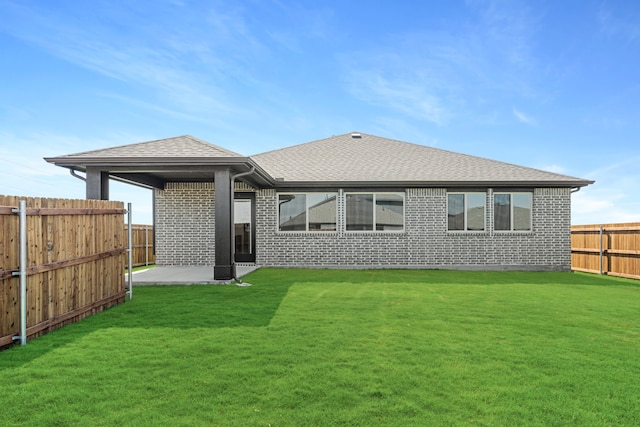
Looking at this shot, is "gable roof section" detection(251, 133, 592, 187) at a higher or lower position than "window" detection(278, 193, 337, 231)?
higher

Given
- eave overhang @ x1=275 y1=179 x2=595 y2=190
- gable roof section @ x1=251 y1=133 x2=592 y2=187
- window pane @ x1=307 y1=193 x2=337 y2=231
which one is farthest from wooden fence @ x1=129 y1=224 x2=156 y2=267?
window pane @ x1=307 y1=193 x2=337 y2=231

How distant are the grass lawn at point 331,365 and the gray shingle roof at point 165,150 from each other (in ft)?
12.0

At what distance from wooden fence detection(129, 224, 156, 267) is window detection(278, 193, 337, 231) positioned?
627 cm

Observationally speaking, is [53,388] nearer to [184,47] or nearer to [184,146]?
[184,146]

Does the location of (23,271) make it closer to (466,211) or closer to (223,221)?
(223,221)

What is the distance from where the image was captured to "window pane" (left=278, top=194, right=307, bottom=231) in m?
14.8

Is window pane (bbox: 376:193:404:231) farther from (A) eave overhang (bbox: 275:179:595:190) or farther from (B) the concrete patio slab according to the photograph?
(B) the concrete patio slab

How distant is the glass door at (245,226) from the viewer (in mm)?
14922

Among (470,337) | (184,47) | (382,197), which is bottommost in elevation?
(470,337)

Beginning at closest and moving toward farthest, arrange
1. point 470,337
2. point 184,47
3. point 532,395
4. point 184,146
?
point 532,395
point 470,337
point 184,146
point 184,47

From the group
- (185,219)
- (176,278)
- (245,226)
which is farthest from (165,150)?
(245,226)

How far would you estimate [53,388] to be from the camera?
3758 millimetres

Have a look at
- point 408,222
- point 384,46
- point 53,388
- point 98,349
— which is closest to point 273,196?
point 408,222

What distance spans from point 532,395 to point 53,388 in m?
4.31
